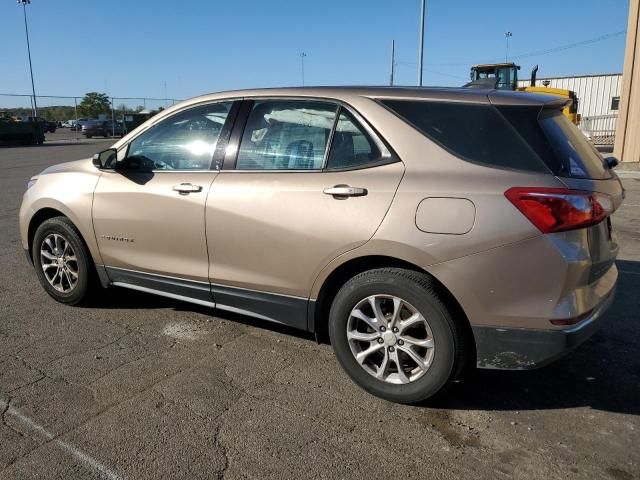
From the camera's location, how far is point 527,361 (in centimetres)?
282

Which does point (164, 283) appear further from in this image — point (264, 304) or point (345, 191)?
point (345, 191)

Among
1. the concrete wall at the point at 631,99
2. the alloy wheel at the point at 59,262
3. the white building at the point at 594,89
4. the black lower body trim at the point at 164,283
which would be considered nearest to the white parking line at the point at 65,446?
the black lower body trim at the point at 164,283

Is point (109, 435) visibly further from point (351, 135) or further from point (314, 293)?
point (351, 135)

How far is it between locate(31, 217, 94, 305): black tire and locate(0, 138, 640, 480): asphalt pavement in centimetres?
30

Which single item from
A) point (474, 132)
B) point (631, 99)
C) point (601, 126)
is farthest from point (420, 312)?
point (601, 126)

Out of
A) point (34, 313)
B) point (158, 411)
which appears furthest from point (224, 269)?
point (34, 313)

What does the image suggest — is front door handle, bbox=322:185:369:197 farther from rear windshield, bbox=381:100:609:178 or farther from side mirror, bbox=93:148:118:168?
side mirror, bbox=93:148:118:168

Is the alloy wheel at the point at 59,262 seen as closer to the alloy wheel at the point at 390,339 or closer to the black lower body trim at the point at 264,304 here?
the black lower body trim at the point at 264,304

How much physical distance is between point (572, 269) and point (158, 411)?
230 cm

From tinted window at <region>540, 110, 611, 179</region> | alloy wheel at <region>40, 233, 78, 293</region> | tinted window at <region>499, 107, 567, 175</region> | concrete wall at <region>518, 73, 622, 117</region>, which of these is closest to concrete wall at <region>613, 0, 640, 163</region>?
tinted window at <region>540, 110, 611, 179</region>

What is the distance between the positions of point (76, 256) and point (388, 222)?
2819 millimetres

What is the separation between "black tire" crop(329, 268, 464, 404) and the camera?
289 centimetres

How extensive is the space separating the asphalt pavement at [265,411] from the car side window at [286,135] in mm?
1313

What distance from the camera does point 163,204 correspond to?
390 cm
